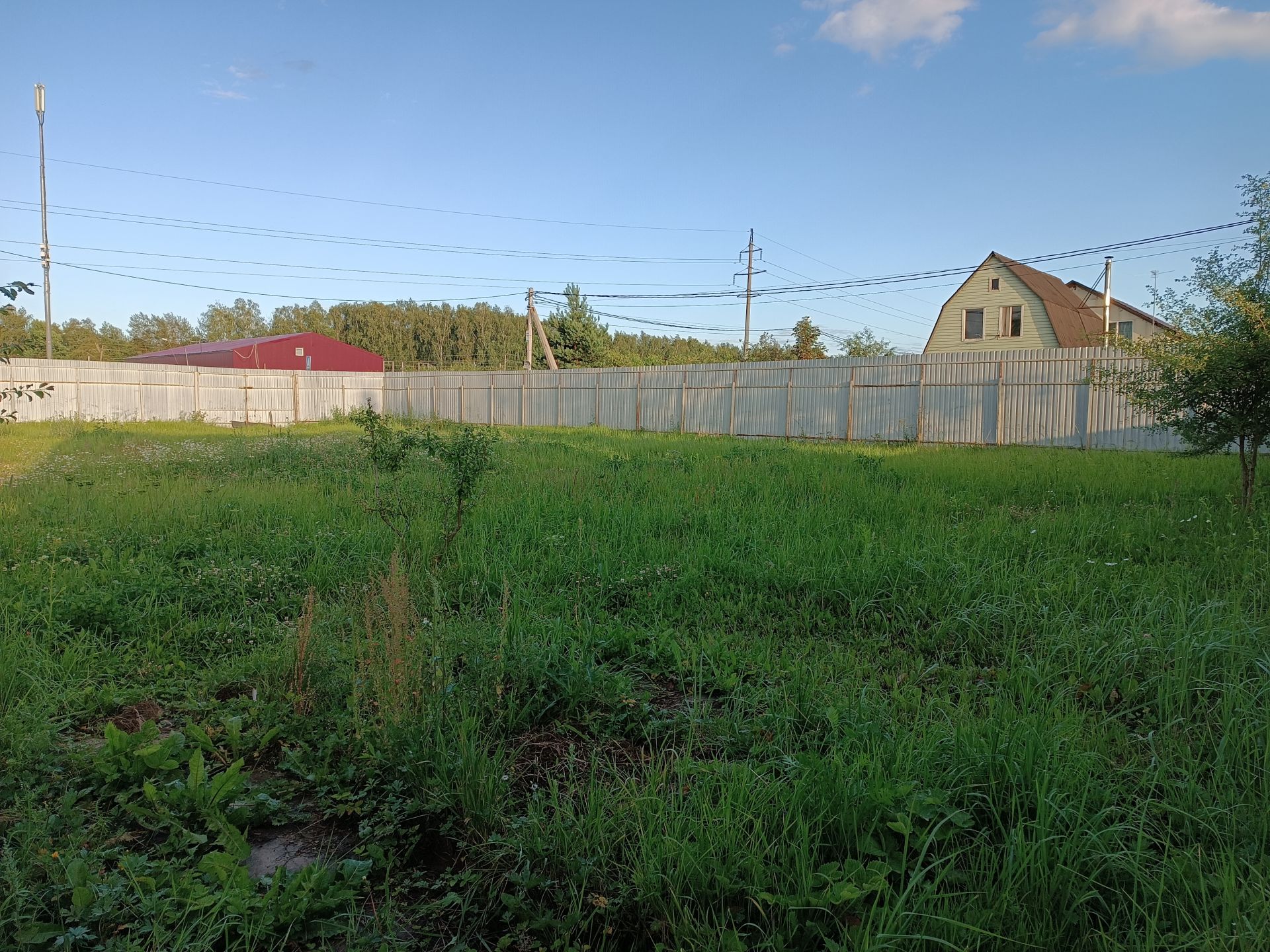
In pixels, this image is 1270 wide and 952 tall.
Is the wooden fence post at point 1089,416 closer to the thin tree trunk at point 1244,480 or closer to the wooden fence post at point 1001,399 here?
the wooden fence post at point 1001,399

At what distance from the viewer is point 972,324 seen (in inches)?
1051

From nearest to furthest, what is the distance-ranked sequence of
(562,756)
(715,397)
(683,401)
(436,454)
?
1. (562,756)
2. (436,454)
3. (715,397)
4. (683,401)

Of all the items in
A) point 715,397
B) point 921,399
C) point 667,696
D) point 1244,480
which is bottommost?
point 667,696

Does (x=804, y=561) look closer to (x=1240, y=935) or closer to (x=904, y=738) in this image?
(x=904, y=738)

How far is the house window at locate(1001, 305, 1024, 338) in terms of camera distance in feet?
83.5

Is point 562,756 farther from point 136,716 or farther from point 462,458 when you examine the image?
point 462,458

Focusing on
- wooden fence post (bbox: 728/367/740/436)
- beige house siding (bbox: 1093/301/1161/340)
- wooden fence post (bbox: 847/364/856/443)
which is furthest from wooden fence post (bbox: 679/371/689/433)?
beige house siding (bbox: 1093/301/1161/340)

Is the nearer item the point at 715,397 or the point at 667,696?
the point at 667,696

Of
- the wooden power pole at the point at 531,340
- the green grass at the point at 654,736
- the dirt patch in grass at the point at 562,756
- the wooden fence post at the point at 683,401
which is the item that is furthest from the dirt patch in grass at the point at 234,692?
the wooden power pole at the point at 531,340

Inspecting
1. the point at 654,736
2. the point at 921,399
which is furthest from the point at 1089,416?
the point at 654,736

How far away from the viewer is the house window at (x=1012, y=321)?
25.5 meters

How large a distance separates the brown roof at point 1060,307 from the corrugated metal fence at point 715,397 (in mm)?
13176

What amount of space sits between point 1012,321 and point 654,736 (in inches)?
1094

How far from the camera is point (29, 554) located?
14.6ft
